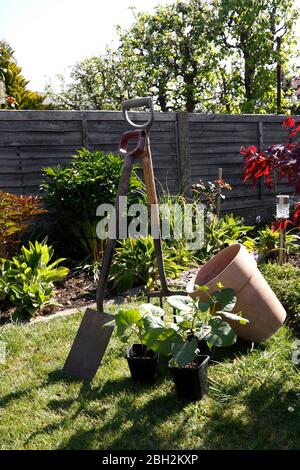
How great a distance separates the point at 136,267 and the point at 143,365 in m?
1.71

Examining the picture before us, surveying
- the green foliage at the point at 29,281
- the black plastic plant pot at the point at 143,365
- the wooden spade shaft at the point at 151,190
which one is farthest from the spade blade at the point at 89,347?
the green foliage at the point at 29,281

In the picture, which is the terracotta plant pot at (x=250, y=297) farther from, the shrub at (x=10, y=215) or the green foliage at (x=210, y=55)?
the green foliage at (x=210, y=55)

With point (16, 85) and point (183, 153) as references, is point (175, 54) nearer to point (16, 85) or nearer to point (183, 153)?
point (16, 85)

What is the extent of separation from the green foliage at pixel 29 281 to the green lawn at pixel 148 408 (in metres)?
0.78

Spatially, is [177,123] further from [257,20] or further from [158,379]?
[257,20]

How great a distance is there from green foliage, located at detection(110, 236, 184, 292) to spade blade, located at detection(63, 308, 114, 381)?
54.0 inches

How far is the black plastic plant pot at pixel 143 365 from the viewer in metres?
2.48

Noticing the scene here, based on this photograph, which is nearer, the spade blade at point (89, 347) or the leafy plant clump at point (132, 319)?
the leafy plant clump at point (132, 319)

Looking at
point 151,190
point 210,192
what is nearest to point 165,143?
point 210,192

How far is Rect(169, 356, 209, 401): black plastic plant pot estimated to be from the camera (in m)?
2.28

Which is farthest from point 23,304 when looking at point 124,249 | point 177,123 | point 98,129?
point 177,123

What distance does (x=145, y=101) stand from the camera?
2.67 m

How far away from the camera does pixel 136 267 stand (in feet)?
13.6

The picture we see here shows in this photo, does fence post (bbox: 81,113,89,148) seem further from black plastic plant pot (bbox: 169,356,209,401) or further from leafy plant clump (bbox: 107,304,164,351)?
black plastic plant pot (bbox: 169,356,209,401)
